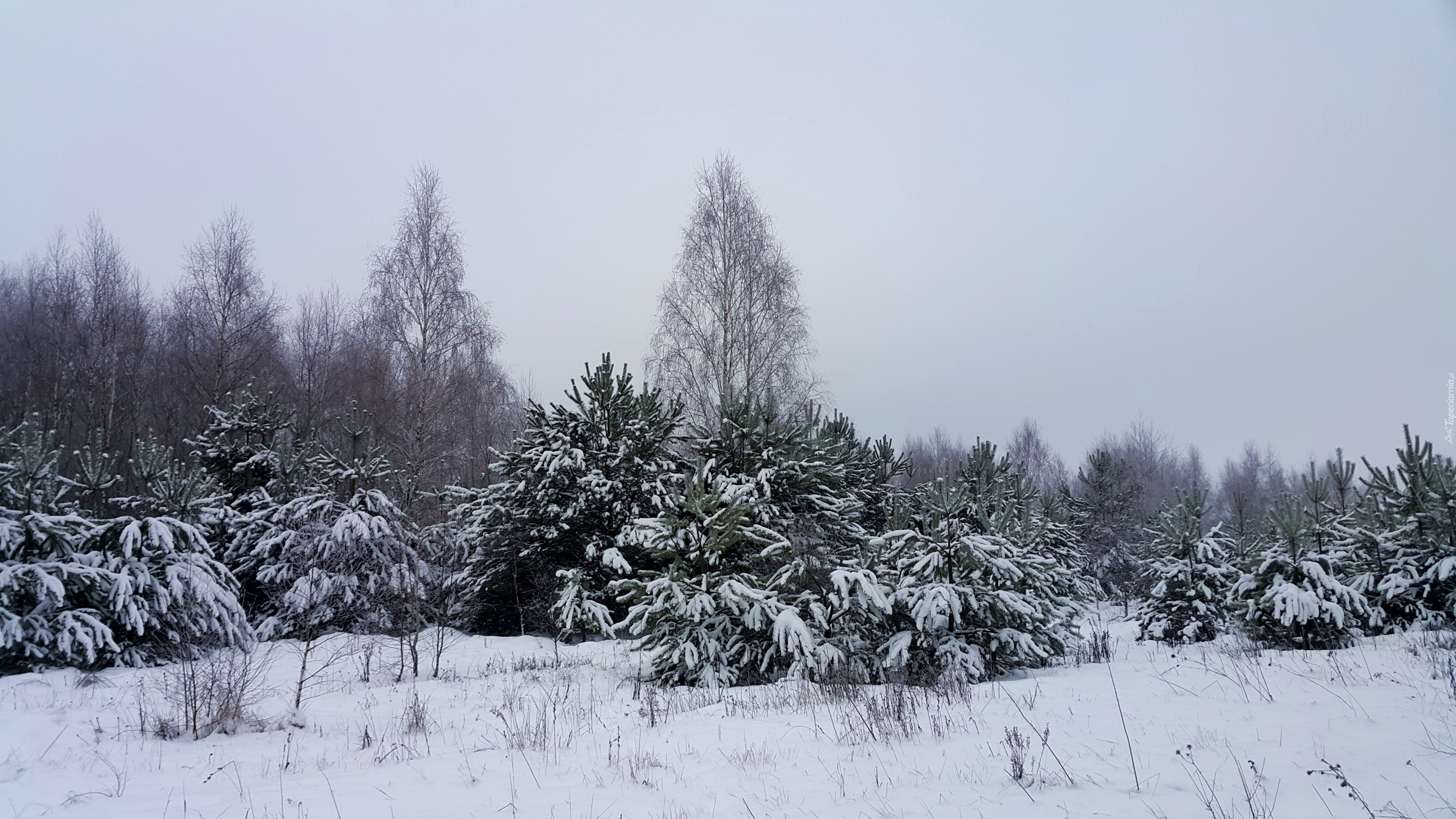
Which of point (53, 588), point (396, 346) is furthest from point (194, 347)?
point (53, 588)

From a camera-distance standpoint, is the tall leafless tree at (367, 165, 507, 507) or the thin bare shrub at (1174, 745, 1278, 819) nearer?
the thin bare shrub at (1174, 745, 1278, 819)

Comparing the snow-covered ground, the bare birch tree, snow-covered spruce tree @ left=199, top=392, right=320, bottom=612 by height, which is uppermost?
the bare birch tree

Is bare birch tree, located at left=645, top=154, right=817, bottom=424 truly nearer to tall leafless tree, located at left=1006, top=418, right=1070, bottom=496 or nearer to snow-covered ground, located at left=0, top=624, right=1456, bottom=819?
snow-covered ground, located at left=0, top=624, right=1456, bottom=819

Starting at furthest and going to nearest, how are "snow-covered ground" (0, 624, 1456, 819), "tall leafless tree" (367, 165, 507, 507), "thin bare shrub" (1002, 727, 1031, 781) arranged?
"tall leafless tree" (367, 165, 507, 507) → "thin bare shrub" (1002, 727, 1031, 781) → "snow-covered ground" (0, 624, 1456, 819)

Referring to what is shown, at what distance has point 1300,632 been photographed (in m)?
10.1

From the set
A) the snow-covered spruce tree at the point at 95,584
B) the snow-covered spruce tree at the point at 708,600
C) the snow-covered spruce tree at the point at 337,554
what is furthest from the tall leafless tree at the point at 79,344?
Result: the snow-covered spruce tree at the point at 708,600

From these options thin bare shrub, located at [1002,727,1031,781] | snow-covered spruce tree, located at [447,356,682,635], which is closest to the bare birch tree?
snow-covered spruce tree, located at [447,356,682,635]

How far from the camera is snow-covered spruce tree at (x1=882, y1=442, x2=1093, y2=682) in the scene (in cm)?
905

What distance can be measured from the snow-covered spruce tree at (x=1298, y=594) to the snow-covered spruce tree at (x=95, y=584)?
15870 mm

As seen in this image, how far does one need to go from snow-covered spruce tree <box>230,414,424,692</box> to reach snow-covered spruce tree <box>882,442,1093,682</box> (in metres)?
9.50

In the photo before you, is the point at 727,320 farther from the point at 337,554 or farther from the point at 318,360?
the point at 318,360

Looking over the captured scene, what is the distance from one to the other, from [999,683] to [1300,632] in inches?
222

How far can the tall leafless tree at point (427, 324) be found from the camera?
20219 millimetres

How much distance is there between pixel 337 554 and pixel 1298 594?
1698cm
